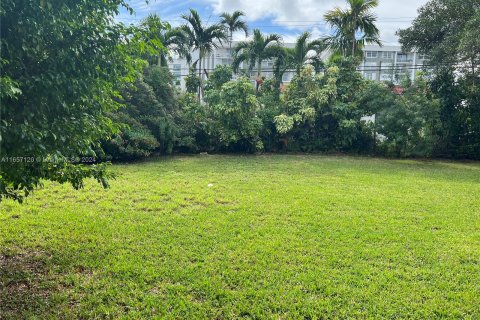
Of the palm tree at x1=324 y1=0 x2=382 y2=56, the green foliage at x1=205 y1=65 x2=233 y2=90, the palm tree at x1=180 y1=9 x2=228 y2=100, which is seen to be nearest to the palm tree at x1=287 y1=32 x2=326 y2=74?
the palm tree at x1=324 y1=0 x2=382 y2=56

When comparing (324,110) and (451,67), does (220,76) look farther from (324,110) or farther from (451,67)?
(451,67)

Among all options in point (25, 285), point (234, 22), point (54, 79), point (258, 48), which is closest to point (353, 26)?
point (258, 48)

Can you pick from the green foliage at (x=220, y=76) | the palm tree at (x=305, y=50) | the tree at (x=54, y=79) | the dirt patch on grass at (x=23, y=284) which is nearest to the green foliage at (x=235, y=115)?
the green foliage at (x=220, y=76)

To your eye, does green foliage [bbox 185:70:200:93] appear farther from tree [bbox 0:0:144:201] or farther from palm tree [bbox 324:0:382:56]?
tree [bbox 0:0:144:201]

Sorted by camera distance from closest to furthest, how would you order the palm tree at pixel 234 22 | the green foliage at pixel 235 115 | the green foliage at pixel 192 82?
the green foliage at pixel 235 115, the palm tree at pixel 234 22, the green foliage at pixel 192 82

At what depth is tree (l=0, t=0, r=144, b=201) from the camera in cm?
162

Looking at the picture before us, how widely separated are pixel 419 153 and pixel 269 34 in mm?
6404

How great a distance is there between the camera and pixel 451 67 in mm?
9156

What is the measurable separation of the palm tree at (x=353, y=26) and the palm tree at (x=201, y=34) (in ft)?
12.8

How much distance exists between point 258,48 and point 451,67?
6051mm

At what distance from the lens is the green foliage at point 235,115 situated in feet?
30.8

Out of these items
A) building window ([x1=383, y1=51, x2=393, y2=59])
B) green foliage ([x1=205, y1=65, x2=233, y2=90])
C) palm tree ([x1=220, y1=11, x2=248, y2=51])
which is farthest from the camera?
building window ([x1=383, y1=51, x2=393, y2=59])

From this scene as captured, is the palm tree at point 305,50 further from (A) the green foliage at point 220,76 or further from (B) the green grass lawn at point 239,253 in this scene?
(B) the green grass lawn at point 239,253

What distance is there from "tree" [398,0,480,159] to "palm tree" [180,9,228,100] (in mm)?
6249
